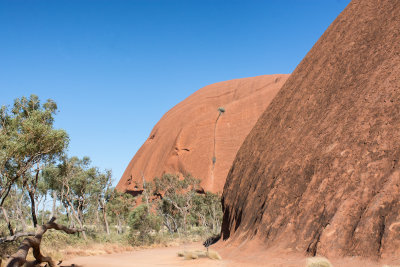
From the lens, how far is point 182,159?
203ft

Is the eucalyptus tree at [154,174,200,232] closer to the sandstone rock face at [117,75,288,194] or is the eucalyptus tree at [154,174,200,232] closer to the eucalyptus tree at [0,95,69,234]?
the sandstone rock face at [117,75,288,194]

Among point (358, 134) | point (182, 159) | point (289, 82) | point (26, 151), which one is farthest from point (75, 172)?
point (182, 159)

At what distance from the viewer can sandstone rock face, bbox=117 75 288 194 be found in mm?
59500

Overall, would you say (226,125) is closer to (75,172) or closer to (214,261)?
(75,172)

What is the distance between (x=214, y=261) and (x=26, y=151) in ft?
30.8

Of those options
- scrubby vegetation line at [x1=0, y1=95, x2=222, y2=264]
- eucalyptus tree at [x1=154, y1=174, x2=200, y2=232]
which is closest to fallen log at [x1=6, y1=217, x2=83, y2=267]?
scrubby vegetation line at [x1=0, y1=95, x2=222, y2=264]

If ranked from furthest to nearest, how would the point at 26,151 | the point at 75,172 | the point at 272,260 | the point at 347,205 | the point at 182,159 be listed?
the point at 182,159
the point at 75,172
the point at 26,151
the point at 272,260
the point at 347,205

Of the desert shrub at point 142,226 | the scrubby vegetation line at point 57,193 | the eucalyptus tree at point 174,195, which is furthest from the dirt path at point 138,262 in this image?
the eucalyptus tree at point 174,195

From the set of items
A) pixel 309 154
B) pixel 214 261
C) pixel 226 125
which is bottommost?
pixel 214 261

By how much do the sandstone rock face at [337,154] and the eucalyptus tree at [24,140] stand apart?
379 inches

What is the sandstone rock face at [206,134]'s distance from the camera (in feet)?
195

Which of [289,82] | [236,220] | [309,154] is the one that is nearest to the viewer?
[309,154]

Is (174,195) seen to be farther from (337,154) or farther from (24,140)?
(337,154)

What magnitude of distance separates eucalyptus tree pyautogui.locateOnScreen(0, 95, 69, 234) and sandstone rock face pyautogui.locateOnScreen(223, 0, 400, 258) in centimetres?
963
